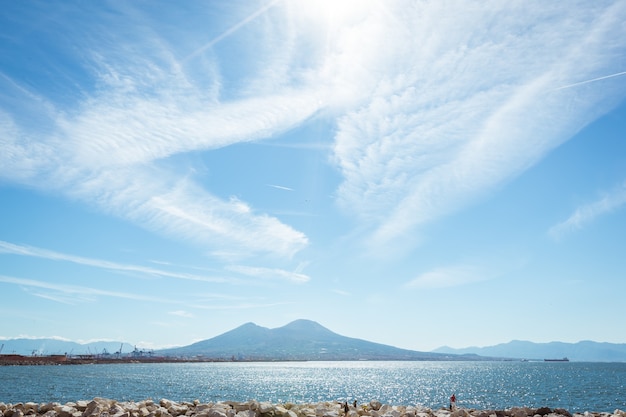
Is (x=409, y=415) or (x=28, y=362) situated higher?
(x=28, y=362)

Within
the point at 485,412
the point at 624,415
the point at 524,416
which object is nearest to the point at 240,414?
the point at 485,412

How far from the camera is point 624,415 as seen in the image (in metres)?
24.8

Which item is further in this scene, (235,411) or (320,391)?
(320,391)

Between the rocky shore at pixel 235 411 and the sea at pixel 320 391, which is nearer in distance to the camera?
the rocky shore at pixel 235 411

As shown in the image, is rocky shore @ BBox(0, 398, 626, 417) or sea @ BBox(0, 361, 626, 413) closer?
rocky shore @ BBox(0, 398, 626, 417)

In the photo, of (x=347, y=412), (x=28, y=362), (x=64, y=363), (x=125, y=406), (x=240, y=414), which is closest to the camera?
(x=240, y=414)

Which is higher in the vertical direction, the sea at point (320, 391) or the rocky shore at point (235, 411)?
the sea at point (320, 391)

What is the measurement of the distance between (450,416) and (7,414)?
828 inches

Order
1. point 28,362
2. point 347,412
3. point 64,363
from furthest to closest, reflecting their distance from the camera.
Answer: point 64,363 < point 28,362 < point 347,412

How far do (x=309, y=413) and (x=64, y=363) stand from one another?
211915 millimetres

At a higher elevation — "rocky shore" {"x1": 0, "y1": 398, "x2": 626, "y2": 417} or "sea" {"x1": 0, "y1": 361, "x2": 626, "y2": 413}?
"sea" {"x1": 0, "y1": 361, "x2": 626, "y2": 413}

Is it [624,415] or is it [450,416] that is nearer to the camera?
[450,416]

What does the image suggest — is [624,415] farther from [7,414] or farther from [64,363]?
[64,363]

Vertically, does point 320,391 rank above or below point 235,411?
above
